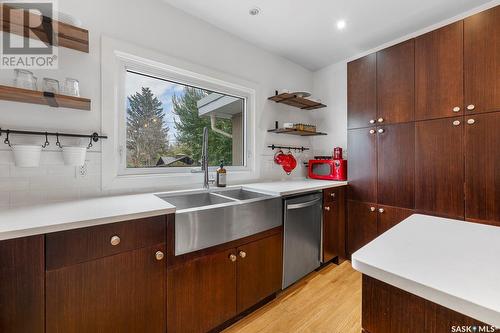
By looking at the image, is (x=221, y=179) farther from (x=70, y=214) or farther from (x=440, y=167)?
(x=440, y=167)

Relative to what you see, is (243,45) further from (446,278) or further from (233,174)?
(446,278)

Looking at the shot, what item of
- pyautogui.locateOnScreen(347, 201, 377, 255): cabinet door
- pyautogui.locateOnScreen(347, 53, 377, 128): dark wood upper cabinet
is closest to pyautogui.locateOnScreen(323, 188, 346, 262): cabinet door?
pyautogui.locateOnScreen(347, 201, 377, 255): cabinet door

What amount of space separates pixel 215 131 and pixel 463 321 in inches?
82.8

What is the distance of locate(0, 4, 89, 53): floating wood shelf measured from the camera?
112cm

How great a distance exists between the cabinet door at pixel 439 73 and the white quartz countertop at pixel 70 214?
7.34ft

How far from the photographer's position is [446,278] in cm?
51

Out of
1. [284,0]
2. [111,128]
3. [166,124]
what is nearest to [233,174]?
[166,124]

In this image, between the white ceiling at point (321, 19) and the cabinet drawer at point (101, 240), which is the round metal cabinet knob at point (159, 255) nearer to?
the cabinet drawer at point (101, 240)

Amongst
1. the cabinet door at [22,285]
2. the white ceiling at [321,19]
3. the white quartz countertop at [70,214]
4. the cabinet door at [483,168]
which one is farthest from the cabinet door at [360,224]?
the cabinet door at [22,285]

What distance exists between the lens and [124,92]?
1662mm

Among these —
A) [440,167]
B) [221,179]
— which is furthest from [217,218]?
[440,167]

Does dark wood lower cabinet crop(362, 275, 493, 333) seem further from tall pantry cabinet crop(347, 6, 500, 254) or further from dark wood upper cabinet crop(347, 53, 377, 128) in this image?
dark wood upper cabinet crop(347, 53, 377, 128)

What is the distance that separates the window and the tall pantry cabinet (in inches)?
52.3

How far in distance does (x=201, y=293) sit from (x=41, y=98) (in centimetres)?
145
